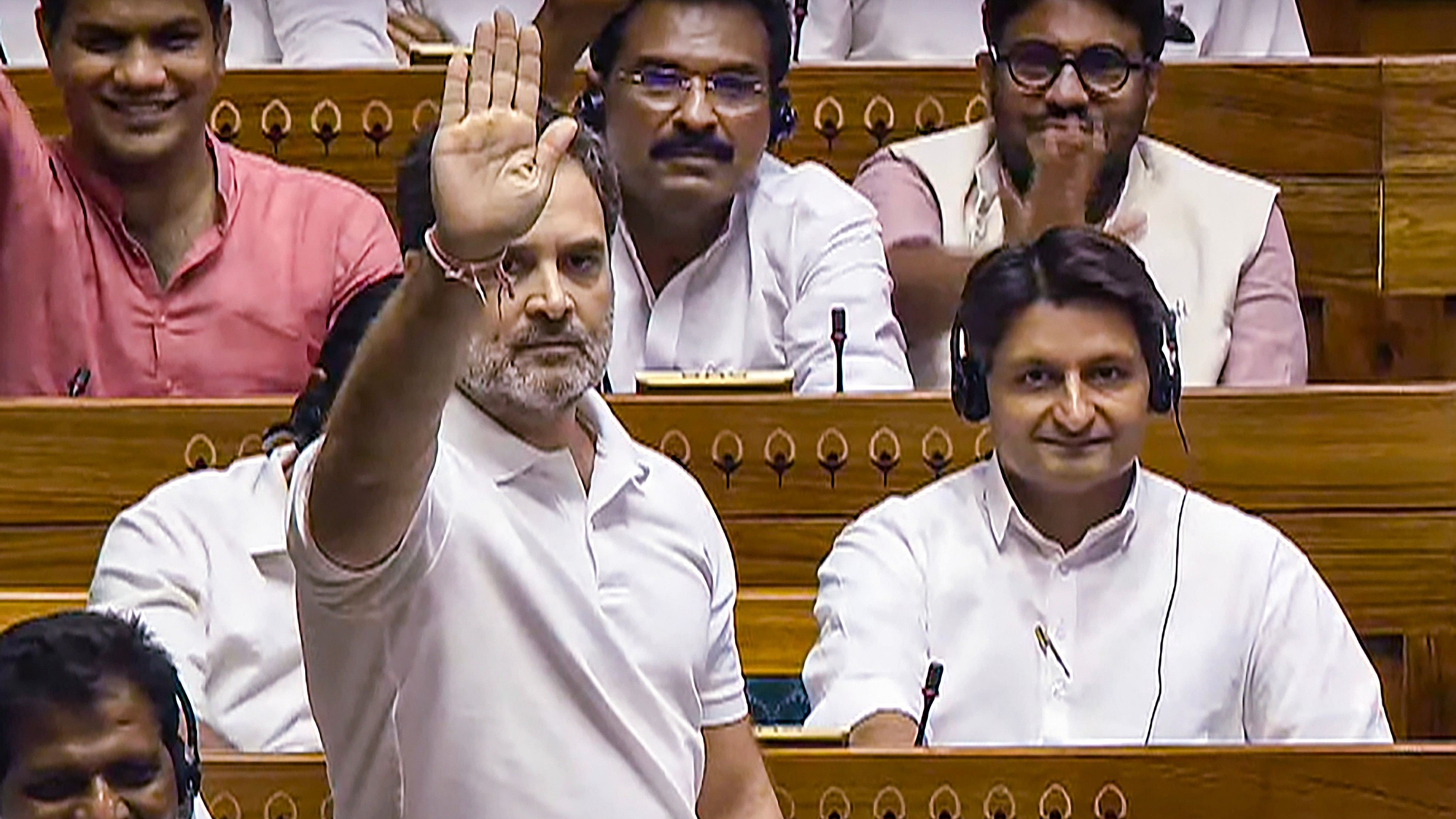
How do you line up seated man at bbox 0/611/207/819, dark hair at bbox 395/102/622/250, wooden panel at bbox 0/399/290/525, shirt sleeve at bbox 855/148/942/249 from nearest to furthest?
1. dark hair at bbox 395/102/622/250
2. seated man at bbox 0/611/207/819
3. wooden panel at bbox 0/399/290/525
4. shirt sleeve at bbox 855/148/942/249

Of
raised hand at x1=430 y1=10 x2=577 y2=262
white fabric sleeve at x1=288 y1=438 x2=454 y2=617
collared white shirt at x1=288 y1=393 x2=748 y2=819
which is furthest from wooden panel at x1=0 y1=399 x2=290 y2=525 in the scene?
raised hand at x1=430 y1=10 x2=577 y2=262

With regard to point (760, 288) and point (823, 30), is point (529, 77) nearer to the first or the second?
point (760, 288)

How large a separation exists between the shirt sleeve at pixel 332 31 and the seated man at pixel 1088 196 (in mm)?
527

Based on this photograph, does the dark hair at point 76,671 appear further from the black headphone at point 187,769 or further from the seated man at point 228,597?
the seated man at point 228,597

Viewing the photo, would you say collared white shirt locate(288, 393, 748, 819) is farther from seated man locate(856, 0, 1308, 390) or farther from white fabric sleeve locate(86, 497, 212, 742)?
seated man locate(856, 0, 1308, 390)

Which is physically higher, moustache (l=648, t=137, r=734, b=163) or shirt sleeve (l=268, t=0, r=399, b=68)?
shirt sleeve (l=268, t=0, r=399, b=68)

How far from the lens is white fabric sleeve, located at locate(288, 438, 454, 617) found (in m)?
1.31

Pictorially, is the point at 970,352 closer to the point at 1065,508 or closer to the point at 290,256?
the point at 1065,508

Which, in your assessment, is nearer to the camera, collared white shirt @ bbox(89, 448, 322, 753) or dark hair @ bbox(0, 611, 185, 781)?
dark hair @ bbox(0, 611, 185, 781)

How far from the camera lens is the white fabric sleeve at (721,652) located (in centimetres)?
158

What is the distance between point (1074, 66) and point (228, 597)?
813mm

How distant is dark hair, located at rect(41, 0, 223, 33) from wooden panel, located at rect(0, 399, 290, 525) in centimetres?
31

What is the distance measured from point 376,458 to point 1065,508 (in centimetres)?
85

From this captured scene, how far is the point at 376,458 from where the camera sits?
49.9 inches
